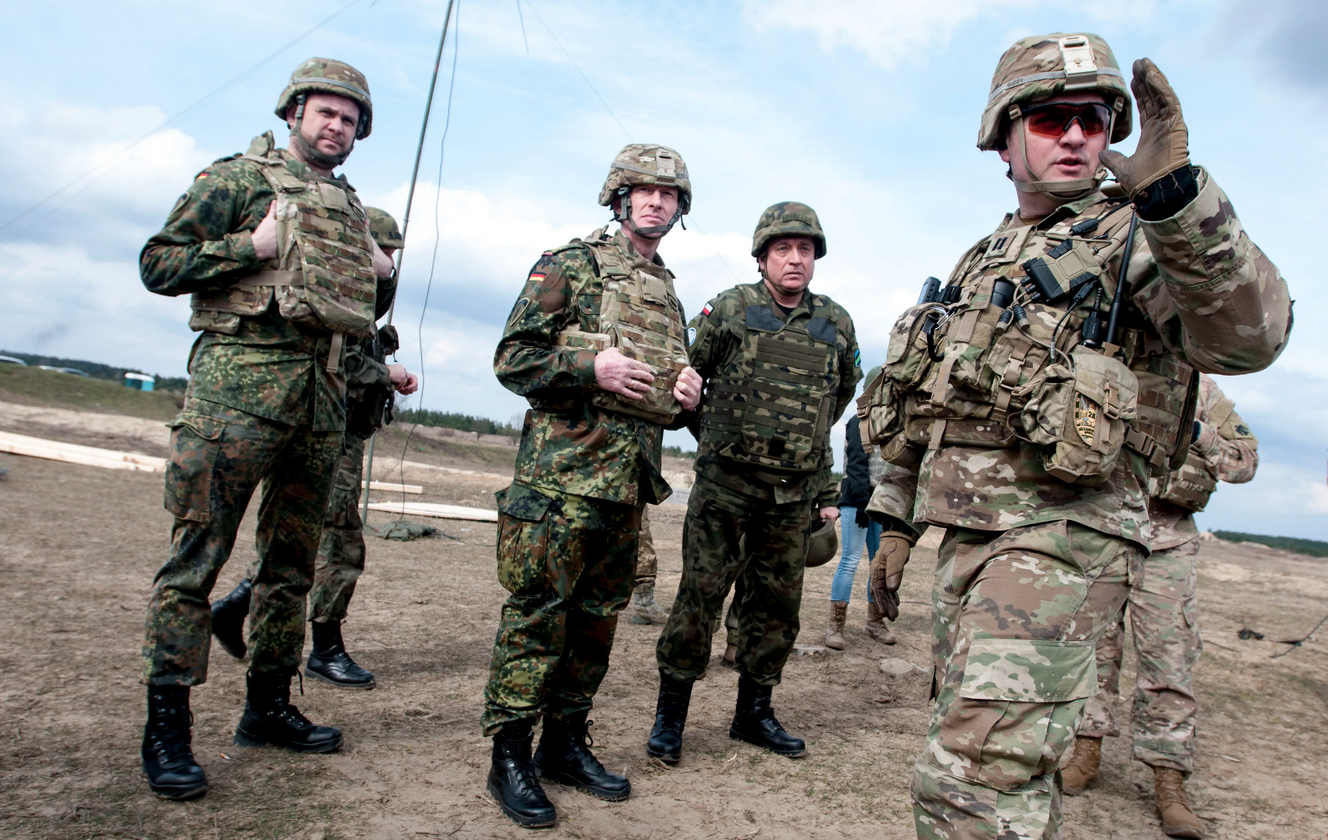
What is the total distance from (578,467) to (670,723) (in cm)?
154

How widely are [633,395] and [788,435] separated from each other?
1241 millimetres

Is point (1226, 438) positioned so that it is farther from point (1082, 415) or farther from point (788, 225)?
point (1082, 415)

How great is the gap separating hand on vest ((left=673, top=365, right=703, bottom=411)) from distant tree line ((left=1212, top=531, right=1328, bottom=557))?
26.8m

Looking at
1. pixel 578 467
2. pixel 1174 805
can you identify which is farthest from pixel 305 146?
pixel 1174 805

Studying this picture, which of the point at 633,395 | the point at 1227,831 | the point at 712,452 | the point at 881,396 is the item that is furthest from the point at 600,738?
the point at 1227,831

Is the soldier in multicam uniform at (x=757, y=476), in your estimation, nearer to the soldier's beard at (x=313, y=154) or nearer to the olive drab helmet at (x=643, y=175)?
the olive drab helmet at (x=643, y=175)

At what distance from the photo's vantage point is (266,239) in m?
3.34

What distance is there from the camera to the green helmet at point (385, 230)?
4.74 m

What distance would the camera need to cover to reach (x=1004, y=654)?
216cm

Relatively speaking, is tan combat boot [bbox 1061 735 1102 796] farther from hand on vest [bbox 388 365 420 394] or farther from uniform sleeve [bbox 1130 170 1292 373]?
hand on vest [bbox 388 365 420 394]

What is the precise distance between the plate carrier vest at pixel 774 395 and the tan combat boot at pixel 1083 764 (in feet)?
6.26

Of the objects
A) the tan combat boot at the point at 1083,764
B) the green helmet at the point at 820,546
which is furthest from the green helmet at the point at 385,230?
the tan combat boot at the point at 1083,764

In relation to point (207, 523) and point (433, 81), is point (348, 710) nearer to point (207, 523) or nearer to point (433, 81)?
point (207, 523)

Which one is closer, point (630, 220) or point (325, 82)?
point (325, 82)
